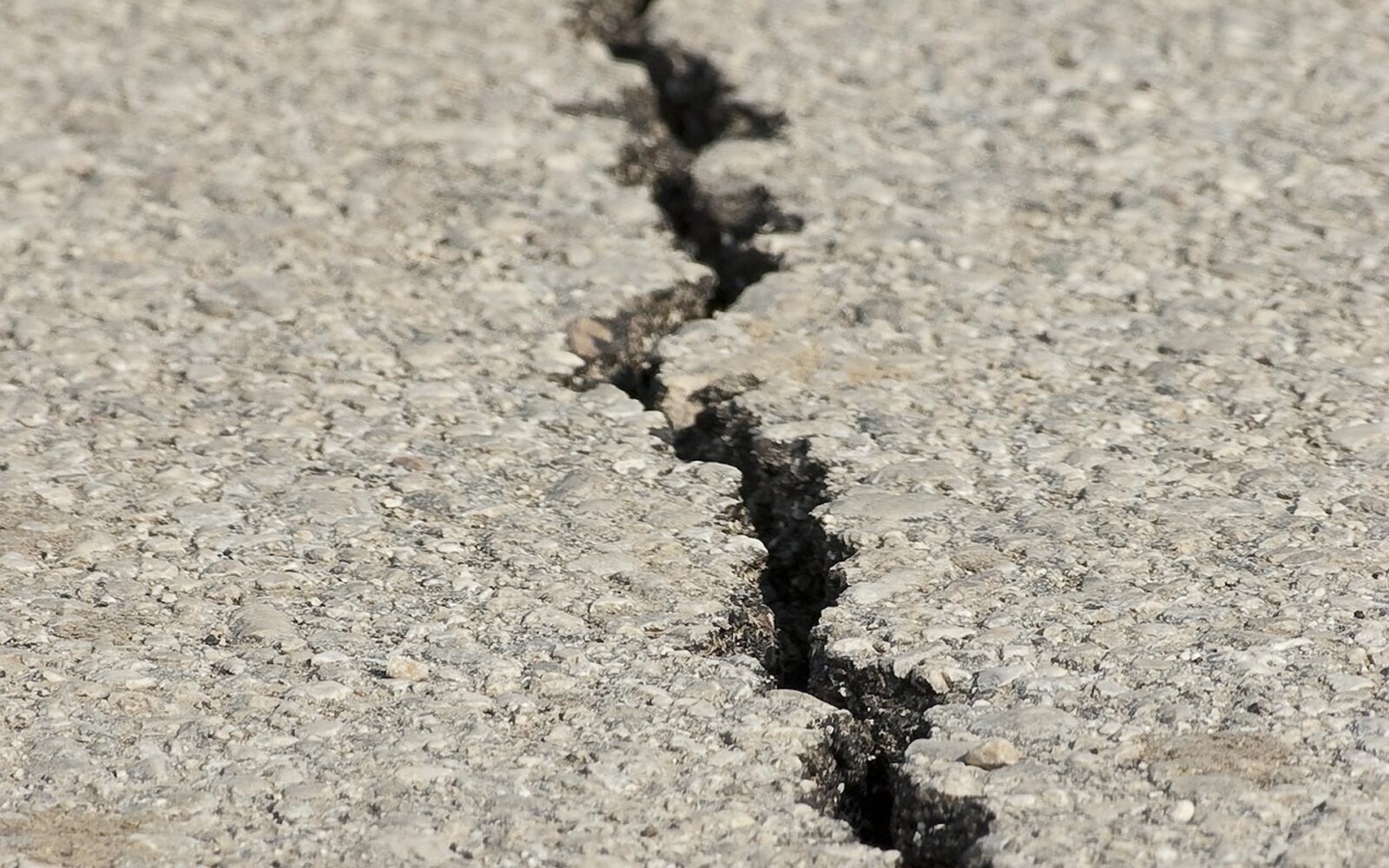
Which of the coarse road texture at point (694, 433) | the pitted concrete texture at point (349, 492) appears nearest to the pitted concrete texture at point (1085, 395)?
the coarse road texture at point (694, 433)

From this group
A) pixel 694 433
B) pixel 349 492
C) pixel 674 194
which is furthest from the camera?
pixel 674 194

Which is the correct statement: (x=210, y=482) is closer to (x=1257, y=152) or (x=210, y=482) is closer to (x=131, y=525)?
(x=131, y=525)

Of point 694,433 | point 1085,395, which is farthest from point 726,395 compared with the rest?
point 1085,395

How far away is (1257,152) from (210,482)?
1.90 meters

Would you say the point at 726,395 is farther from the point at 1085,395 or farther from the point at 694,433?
the point at 1085,395

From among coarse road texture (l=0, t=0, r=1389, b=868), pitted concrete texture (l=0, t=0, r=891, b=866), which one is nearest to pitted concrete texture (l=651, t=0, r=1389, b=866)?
coarse road texture (l=0, t=0, r=1389, b=868)

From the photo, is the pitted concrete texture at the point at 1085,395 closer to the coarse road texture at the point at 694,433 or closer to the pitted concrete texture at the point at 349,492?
the coarse road texture at the point at 694,433

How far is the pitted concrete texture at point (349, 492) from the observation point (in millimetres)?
1744

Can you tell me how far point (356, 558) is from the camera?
84.1 inches

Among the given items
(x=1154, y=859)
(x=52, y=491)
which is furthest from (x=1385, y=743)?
(x=52, y=491)

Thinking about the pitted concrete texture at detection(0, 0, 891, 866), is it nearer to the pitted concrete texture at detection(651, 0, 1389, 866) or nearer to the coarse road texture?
the coarse road texture

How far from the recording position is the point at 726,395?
2.52 metres

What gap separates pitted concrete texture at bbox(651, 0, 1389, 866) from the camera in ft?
5.83

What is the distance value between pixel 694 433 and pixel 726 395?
80 millimetres
